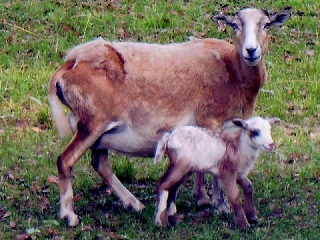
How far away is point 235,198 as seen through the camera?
6910 mm

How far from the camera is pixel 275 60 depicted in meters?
11.8

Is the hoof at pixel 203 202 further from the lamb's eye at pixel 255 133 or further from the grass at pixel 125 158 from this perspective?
the lamb's eye at pixel 255 133

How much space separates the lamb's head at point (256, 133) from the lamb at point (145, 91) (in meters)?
0.53

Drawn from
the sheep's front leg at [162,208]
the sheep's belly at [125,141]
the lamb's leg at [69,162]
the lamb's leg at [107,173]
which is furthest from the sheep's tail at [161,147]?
the lamb's leg at [107,173]

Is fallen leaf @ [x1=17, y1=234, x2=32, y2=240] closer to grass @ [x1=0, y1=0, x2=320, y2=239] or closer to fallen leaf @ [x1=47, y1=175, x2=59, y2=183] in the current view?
grass @ [x1=0, y1=0, x2=320, y2=239]

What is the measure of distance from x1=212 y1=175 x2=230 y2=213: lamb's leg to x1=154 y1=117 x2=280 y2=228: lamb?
0.49 m

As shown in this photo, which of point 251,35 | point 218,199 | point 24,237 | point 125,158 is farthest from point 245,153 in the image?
point 125,158

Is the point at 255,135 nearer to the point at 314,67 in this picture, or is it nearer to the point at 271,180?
the point at 271,180

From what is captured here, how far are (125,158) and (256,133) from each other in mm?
2326

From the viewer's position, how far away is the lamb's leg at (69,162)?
7281mm

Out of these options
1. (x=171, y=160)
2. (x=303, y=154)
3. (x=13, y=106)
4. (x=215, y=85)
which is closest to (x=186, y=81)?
(x=215, y=85)

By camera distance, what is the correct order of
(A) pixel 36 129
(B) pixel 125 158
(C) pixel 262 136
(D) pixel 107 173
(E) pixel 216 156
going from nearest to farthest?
1. (C) pixel 262 136
2. (E) pixel 216 156
3. (D) pixel 107 173
4. (B) pixel 125 158
5. (A) pixel 36 129

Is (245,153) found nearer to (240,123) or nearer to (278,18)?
(240,123)

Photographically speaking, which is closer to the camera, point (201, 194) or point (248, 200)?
point (248, 200)
